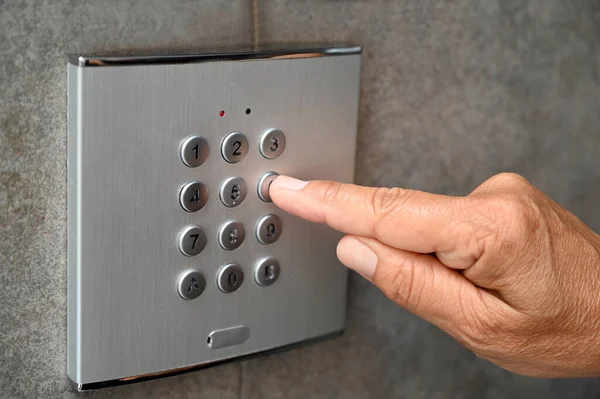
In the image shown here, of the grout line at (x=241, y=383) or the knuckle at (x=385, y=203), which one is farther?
the grout line at (x=241, y=383)

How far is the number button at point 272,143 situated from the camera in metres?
0.49

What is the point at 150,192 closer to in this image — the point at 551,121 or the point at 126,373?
the point at 126,373

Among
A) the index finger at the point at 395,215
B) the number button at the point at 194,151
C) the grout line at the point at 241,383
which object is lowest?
the grout line at the point at 241,383

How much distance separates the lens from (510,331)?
19.5 inches

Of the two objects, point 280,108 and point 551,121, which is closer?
point 280,108

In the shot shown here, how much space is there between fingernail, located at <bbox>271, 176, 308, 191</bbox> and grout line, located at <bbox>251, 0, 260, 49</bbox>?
9cm

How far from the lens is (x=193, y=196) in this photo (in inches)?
18.4

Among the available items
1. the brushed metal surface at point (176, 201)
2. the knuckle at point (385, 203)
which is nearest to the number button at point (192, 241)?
the brushed metal surface at point (176, 201)

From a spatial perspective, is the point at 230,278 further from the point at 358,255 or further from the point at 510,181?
the point at 510,181

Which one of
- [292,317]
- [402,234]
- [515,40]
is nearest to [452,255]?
[402,234]

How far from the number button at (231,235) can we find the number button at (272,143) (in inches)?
1.9

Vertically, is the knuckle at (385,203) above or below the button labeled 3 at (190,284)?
above

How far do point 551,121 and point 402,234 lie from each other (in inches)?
11.1

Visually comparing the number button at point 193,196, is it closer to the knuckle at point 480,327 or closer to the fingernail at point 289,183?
the fingernail at point 289,183
